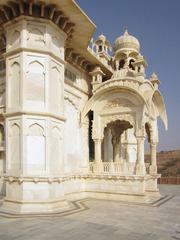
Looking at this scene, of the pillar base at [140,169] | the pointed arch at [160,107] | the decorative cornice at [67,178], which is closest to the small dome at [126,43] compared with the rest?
the pointed arch at [160,107]

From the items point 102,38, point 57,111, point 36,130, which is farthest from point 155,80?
point 36,130

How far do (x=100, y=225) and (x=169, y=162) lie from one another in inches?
1152

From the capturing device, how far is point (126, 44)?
56.2ft

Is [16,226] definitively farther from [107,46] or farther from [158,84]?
[107,46]

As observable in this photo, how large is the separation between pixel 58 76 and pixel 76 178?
485cm

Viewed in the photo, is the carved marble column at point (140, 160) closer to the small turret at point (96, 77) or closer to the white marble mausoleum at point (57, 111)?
the white marble mausoleum at point (57, 111)

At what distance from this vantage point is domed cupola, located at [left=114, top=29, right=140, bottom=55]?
674 inches

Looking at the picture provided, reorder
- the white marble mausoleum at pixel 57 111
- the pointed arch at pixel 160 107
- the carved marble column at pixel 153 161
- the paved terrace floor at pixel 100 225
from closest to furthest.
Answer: the paved terrace floor at pixel 100 225 < the white marble mausoleum at pixel 57 111 < the carved marble column at pixel 153 161 < the pointed arch at pixel 160 107

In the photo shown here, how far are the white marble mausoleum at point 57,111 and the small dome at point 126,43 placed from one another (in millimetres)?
3209

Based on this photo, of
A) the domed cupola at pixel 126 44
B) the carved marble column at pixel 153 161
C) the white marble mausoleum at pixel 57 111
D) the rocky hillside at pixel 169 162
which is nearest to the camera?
the white marble mausoleum at pixel 57 111

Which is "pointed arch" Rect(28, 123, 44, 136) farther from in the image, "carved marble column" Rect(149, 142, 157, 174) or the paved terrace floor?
"carved marble column" Rect(149, 142, 157, 174)

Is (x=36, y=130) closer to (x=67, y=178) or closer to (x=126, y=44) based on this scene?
(x=67, y=178)

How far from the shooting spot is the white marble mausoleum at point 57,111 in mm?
9211

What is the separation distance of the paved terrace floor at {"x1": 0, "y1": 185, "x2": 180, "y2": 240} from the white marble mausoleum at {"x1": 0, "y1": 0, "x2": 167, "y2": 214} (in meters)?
1.12
